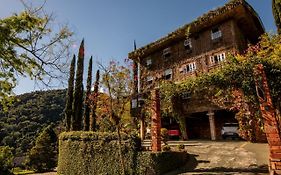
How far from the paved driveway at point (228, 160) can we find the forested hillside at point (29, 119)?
→ 46.0m

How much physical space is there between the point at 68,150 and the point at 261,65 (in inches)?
529

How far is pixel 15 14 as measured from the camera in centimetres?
809

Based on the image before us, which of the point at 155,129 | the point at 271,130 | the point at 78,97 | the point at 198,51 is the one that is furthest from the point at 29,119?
the point at 271,130

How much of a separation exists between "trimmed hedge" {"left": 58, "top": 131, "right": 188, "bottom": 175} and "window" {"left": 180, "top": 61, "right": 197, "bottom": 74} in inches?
493

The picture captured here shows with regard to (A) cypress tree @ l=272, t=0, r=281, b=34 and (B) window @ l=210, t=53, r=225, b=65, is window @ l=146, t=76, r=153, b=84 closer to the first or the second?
(B) window @ l=210, t=53, r=225, b=65

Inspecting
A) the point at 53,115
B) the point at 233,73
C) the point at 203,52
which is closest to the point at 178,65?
the point at 203,52

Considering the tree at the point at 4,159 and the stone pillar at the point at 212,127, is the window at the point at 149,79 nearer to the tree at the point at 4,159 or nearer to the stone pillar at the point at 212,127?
the stone pillar at the point at 212,127

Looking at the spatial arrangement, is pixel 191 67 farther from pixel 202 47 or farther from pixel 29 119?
pixel 29 119

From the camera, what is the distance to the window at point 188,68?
1002 inches

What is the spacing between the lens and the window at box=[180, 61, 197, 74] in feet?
83.5

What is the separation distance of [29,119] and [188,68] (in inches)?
1999

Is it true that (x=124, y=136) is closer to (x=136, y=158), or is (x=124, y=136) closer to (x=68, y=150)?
(x=136, y=158)

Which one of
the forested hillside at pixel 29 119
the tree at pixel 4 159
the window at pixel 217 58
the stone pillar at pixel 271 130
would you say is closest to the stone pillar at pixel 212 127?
the window at pixel 217 58

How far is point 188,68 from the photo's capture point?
25.9 meters
